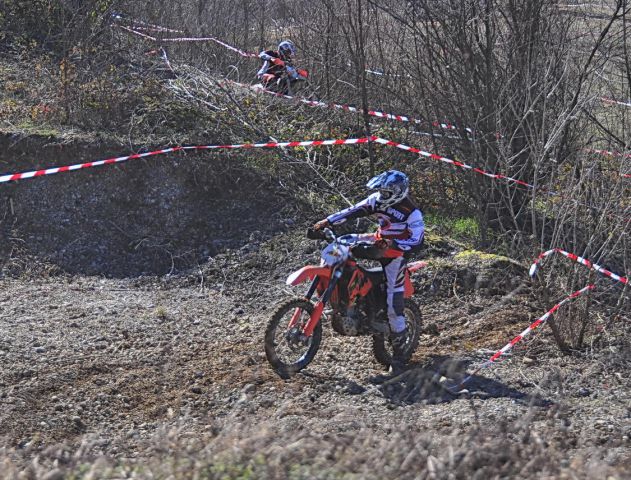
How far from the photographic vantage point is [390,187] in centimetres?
786

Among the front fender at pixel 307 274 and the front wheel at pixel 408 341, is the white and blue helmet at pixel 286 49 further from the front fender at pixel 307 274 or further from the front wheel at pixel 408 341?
the front fender at pixel 307 274

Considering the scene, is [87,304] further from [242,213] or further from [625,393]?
[625,393]

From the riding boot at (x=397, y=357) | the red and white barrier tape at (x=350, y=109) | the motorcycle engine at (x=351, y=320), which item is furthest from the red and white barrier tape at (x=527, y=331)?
the red and white barrier tape at (x=350, y=109)

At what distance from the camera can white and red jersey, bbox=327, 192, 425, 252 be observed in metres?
8.02

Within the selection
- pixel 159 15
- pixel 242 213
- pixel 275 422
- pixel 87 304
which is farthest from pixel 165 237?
pixel 159 15

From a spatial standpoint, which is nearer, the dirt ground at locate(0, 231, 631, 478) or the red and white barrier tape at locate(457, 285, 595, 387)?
the dirt ground at locate(0, 231, 631, 478)

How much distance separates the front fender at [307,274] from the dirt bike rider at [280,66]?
25.9 feet

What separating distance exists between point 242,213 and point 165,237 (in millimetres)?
1035

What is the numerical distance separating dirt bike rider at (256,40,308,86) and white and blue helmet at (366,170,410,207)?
762 centimetres

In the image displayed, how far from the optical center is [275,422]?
6242 millimetres

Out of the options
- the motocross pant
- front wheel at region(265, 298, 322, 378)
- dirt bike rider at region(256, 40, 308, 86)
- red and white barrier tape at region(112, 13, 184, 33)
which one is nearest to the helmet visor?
the motocross pant

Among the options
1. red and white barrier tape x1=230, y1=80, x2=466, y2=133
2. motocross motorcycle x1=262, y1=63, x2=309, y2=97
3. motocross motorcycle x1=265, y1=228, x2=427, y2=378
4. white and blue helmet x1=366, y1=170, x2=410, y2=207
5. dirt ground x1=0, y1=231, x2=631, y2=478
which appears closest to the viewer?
dirt ground x1=0, y1=231, x2=631, y2=478

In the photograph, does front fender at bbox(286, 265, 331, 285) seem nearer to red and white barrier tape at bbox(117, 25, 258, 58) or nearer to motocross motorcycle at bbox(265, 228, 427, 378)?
motocross motorcycle at bbox(265, 228, 427, 378)

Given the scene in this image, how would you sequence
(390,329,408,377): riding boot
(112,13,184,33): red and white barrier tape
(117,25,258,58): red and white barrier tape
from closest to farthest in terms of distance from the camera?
(390,329,408,377): riding boot
(117,25,258,58): red and white barrier tape
(112,13,184,33): red and white barrier tape
